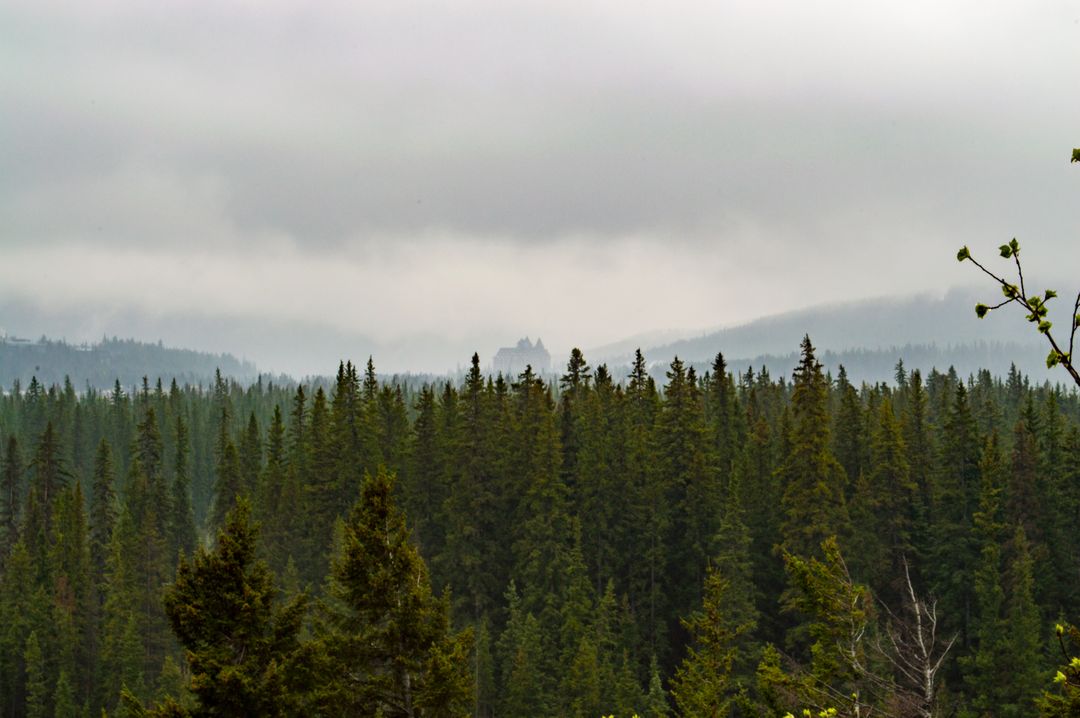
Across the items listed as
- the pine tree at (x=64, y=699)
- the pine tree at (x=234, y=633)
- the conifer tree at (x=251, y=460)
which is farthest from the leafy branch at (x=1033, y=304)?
the conifer tree at (x=251, y=460)

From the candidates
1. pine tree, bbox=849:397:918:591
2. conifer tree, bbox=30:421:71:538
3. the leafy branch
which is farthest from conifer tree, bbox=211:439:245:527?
the leafy branch

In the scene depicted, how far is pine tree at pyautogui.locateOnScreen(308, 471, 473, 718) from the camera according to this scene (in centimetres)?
1547

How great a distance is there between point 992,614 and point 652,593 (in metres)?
17.7

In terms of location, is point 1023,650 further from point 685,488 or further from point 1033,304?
point 1033,304

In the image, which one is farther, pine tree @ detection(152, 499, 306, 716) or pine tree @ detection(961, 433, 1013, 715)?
pine tree @ detection(961, 433, 1013, 715)

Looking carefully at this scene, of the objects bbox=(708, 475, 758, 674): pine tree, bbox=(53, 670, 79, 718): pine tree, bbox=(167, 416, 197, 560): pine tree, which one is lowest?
bbox=(53, 670, 79, 718): pine tree

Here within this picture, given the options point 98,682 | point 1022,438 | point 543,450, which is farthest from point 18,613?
point 1022,438

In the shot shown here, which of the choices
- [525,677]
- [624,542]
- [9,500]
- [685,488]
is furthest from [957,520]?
[9,500]

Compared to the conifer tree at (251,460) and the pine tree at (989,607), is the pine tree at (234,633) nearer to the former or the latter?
the pine tree at (989,607)

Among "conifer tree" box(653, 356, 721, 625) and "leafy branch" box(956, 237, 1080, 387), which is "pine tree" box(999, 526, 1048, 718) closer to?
"conifer tree" box(653, 356, 721, 625)

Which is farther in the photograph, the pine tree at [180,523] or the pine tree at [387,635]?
the pine tree at [180,523]

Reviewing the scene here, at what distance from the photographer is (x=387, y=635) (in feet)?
51.2

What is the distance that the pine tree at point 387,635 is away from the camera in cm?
1547

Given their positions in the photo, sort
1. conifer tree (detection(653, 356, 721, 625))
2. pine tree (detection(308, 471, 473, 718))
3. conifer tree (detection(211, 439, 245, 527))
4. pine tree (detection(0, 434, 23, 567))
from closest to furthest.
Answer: pine tree (detection(308, 471, 473, 718)) < conifer tree (detection(653, 356, 721, 625)) < conifer tree (detection(211, 439, 245, 527)) < pine tree (detection(0, 434, 23, 567))
